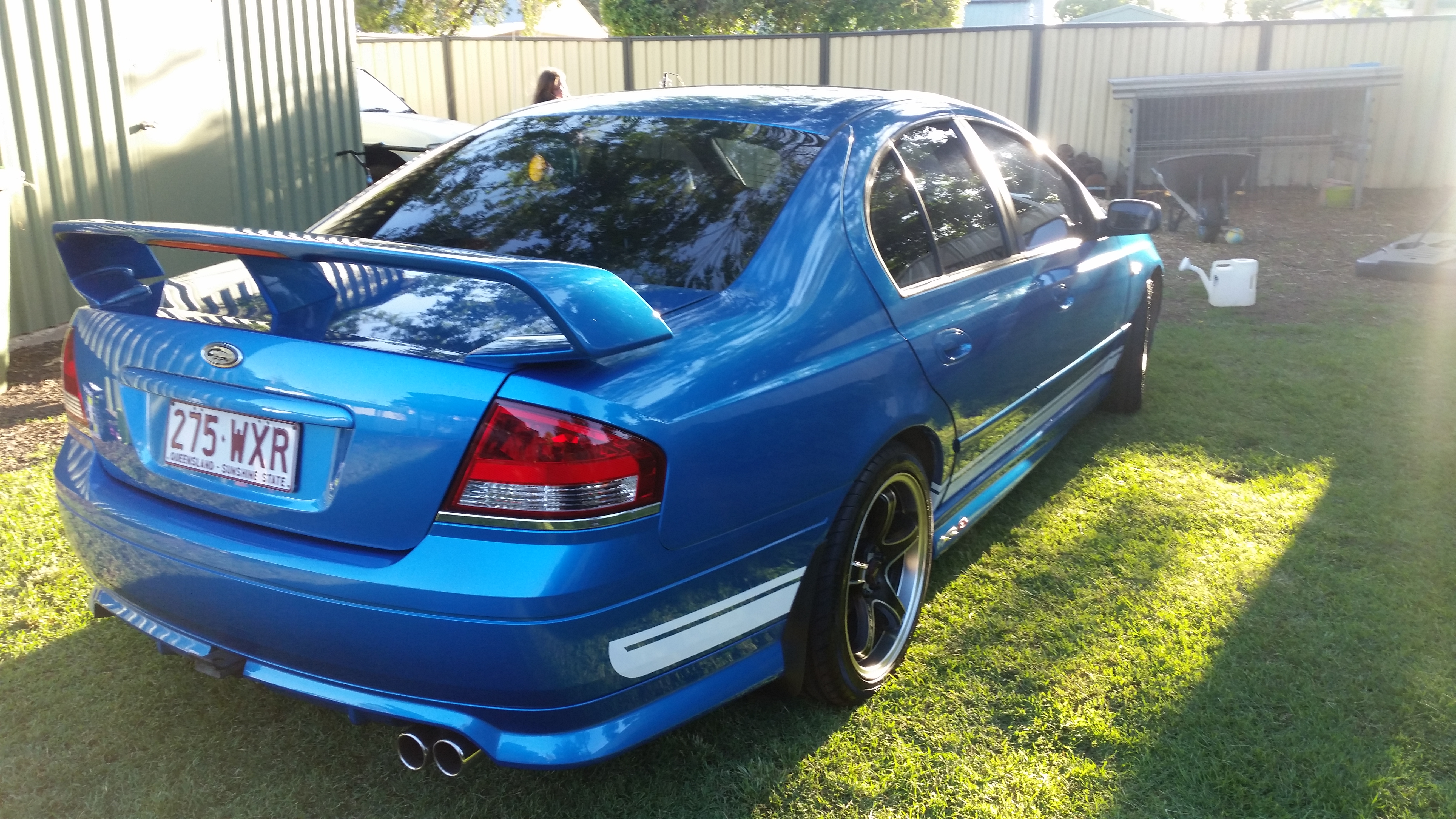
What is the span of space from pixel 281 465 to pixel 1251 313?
275 inches

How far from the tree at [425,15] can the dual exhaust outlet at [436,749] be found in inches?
954

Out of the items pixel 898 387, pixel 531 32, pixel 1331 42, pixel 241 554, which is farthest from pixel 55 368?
pixel 531 32

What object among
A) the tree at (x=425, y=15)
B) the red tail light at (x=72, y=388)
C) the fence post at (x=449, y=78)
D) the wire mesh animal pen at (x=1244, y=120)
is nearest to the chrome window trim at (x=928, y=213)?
the red tail light at (x=72, y=388)

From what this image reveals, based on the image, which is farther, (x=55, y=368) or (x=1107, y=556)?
(x=55, y=368)

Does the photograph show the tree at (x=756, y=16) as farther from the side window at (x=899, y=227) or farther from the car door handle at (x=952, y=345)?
the car door handle at (x=952, y=345)

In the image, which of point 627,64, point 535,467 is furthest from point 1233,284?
point 627,64

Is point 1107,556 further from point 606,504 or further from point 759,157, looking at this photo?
point 606,504

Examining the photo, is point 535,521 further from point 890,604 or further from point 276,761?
point 890,604

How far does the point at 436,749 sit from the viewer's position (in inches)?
78.5

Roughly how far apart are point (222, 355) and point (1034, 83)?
44.0 feet

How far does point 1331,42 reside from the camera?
13.3 m

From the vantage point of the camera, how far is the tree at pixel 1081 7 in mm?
62219

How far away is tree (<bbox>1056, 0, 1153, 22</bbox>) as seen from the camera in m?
62.2

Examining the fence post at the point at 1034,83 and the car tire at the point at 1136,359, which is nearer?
the car tire at the point at 1136,359
